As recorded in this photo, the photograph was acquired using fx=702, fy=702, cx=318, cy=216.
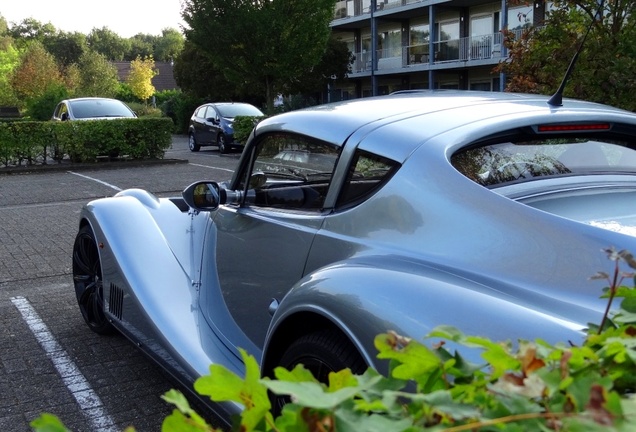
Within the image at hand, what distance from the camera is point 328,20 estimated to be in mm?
25172

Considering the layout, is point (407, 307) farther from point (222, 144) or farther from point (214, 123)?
point (214, 123)

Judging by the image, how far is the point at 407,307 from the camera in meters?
2.13

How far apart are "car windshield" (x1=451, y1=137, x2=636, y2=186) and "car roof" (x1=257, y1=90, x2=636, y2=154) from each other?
0.42ft

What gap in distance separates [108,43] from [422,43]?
80251 millimetres

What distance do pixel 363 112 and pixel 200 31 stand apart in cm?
2270

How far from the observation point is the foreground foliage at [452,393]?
0.92 m

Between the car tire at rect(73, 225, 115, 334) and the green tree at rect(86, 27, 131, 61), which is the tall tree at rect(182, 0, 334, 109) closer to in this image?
the car tire at rect(73, 225, 115, 334)

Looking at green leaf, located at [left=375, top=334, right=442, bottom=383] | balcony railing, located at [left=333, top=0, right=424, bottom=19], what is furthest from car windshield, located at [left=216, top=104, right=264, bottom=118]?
green leaf, located at [left=375, top=334, right=442, bottom=383]

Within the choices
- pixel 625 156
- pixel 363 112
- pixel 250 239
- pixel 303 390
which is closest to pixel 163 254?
pixel 250 239

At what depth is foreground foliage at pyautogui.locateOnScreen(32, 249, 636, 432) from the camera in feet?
3.01

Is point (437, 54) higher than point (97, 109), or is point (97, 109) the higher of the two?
point (437, 54)

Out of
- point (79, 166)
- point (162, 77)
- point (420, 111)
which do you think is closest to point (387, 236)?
point (420, 111)

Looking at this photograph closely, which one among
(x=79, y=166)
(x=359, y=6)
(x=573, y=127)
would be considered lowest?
(x=79, y=166)

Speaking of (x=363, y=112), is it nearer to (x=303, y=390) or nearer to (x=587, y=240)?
(x=587, y=240)
